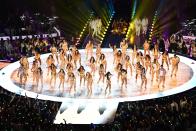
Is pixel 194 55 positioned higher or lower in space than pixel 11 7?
lower

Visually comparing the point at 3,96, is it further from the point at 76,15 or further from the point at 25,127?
the point at 76,15

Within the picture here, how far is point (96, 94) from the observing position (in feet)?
58.1

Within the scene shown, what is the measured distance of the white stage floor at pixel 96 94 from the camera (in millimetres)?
16172

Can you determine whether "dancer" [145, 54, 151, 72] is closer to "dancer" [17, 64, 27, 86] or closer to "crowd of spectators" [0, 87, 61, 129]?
"crowd of spectators" [0, 87, 61, 129]

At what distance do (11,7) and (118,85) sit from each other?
59.2 ft

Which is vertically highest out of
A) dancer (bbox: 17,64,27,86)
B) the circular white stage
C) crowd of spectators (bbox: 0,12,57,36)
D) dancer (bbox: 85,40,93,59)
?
crowd of spectators (bbox: 0,12,57,36)

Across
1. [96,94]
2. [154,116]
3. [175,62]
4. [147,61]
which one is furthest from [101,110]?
[175,62]

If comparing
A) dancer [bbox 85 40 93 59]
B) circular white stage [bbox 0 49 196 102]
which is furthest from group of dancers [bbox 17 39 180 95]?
dancer [bbox 85 40 93 59]

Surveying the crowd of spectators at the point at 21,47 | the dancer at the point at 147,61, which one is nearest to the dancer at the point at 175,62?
the dancer at the point at 147,61

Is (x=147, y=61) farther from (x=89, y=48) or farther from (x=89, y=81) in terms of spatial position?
(x=89, y=48)

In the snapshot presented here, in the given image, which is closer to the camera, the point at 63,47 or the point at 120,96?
the point at 120,96

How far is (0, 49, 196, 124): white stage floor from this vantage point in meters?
16.2

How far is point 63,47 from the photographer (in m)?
23.0

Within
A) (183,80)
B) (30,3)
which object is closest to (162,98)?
(183,80)
